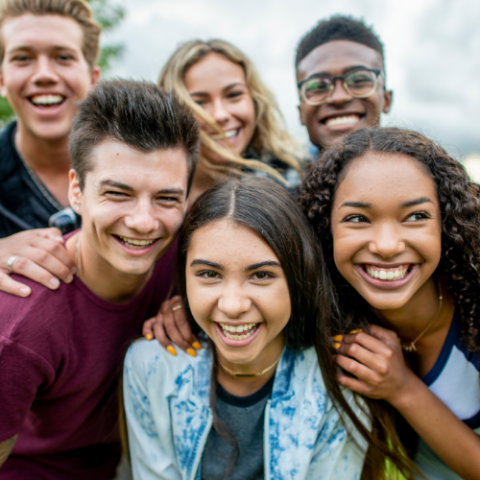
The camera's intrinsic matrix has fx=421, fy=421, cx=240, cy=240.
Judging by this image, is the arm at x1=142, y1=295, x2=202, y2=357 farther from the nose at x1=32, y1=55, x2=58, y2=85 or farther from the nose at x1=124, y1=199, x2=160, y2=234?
the nose at x1=32, y1=55, x2=58, y2=85

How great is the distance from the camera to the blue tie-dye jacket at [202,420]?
6.40 ft

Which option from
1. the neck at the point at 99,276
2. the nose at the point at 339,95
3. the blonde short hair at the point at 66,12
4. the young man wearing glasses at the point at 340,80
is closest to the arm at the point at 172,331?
the neck at the point at 99,276

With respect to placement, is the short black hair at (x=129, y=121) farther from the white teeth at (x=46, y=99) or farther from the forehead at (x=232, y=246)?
the white teeth at (x=46, y=99)

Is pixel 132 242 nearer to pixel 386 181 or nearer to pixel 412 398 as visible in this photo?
pixel 386 181

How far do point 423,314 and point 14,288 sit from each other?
6.64 feet

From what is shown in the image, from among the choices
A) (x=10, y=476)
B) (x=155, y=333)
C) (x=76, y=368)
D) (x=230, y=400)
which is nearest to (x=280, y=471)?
(x=230, y=400)

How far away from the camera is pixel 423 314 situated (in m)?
2.16

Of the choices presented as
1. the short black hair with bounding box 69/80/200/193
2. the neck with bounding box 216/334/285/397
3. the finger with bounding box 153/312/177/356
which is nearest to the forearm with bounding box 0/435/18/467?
the finger with bounding box 153/312/177/356

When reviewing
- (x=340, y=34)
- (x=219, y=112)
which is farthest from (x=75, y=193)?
(x=340, y=34)

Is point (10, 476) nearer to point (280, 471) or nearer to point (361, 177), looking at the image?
point (280, 471)

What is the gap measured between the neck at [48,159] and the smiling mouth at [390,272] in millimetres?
2366

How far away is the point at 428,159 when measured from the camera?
74.9 inches

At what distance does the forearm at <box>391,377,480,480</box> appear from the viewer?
195cm

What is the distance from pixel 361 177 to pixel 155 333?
4.19ft
